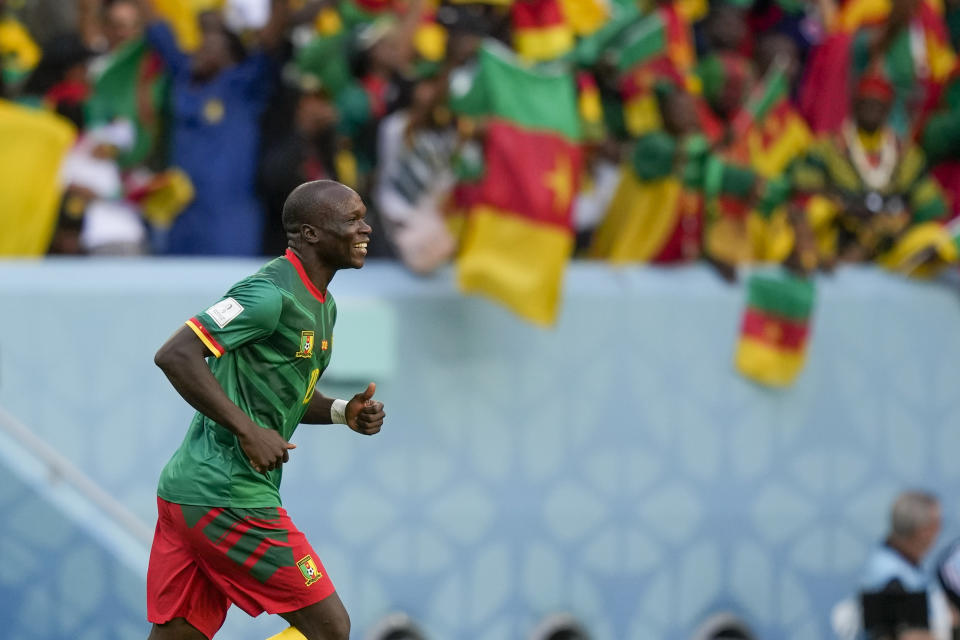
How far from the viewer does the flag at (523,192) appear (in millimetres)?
7695

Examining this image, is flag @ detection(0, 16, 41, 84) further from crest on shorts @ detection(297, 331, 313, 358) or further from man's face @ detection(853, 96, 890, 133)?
man's face @ detection(853, 96, 890, 133)

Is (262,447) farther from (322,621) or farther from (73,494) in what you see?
(73,494)

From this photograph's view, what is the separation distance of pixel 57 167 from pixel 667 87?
3.11m

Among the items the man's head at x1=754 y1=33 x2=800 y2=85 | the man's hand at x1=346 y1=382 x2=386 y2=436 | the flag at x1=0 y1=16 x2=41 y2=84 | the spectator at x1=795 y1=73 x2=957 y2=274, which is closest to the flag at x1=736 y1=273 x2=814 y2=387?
the spectator at x1=795 y1=73 x2=957 y2=274

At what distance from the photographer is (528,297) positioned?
7684mm

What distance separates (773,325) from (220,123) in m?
3.03

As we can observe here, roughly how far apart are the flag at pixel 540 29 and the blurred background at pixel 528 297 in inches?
0.6

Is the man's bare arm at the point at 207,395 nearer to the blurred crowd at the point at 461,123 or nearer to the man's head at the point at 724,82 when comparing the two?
the blurred crowd at the point at 461,123

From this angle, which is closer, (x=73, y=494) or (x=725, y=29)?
(x=73, y=494)

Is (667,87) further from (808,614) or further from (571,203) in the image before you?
(808,614)

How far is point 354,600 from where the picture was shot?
24.7 feet

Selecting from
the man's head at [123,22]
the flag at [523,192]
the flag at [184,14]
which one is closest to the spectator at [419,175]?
the flag at [523,192]

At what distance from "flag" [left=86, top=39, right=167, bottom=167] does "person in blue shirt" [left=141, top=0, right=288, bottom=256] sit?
8cm

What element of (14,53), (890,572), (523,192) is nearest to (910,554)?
(890,572)
